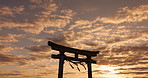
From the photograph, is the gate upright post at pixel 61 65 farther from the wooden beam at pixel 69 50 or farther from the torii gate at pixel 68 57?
the wooden beam at pixel 69 50

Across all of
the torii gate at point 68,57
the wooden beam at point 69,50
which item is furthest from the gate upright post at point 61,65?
the wooden beam at point 69,50

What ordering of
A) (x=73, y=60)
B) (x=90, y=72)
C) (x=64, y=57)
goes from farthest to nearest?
1. (x=90, y=72)
2. (x=73, y=60)
3. (x=64, y=57)

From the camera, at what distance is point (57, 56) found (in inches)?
447

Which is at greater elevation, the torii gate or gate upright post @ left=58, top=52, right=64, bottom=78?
the torii gate

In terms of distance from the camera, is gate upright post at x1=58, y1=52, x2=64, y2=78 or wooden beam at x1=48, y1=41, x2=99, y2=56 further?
wooden beam at x1=48, y1=41, x2=99, y2=56

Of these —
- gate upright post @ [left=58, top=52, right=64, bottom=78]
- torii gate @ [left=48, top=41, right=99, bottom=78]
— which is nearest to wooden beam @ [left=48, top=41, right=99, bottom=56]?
torii gate @ [left=48, top=41, right=99, bottom=78]

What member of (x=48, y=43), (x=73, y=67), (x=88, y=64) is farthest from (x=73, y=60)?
(x=48, y=43)

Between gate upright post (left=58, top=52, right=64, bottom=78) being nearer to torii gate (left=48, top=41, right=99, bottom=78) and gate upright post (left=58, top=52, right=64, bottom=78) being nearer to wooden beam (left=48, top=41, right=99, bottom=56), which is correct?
torii gate (left=48, top=41, right=99, bottom=78)

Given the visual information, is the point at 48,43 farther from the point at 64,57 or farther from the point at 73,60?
the point at 73,60

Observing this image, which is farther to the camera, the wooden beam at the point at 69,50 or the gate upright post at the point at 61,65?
the wooden beam at the point at 69,50

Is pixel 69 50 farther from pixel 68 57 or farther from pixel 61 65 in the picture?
pixel 61 65

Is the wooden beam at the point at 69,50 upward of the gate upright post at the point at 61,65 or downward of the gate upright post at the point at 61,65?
upward

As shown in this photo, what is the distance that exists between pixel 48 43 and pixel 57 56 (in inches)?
45.1

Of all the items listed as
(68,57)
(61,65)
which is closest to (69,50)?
(68,57)
